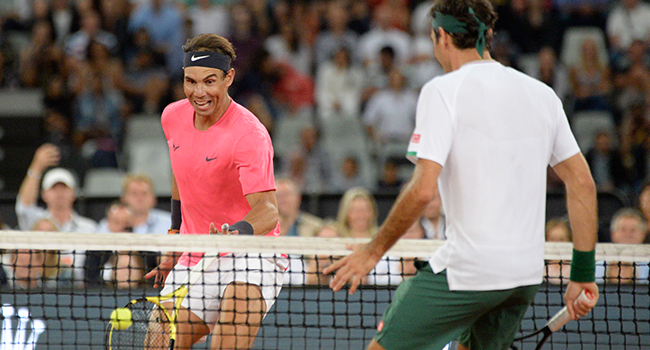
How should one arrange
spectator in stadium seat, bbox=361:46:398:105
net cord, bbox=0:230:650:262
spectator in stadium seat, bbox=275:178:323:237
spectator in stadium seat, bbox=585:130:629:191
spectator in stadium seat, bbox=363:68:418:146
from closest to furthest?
net cord, bbox=0:230:650:262 < spectator in stadium seat, bbox=275:178:323:237 < spectator in stadium seat, bbox=585:130:629:191 < spectator in stadium seat, bbox=363:68:418:146 < spectator in stadium seat, bbox=361:46:398:105

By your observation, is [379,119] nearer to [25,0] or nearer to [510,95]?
[25,0]

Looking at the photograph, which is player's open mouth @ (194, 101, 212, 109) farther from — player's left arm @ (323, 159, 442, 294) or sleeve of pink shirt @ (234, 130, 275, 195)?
player's left arm @ (323, 159, 442, 294)

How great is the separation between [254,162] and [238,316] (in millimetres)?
786

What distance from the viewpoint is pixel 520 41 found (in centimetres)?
1171

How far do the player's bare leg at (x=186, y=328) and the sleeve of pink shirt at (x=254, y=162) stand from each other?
2.44 ft

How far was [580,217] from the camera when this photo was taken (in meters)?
3.21

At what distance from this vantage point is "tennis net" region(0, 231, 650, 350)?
389cm

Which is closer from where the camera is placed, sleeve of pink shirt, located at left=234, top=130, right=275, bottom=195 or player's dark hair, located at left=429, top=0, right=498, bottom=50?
player's dark hair, located at left=429, top=0, right=498, bottom=50

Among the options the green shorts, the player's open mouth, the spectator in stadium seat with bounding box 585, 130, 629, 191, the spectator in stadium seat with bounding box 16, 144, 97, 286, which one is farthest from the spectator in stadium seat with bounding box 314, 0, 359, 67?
the green shorts

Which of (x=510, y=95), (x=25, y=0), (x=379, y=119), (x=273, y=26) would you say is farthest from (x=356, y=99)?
(x=510, y=95)

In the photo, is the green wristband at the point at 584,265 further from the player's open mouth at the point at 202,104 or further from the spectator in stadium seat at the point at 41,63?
the spectator in stadium seat at the point at 41,63

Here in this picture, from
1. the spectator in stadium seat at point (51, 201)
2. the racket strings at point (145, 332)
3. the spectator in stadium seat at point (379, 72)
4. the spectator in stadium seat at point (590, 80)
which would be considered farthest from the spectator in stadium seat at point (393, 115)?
the racket strings at point (145, 332)

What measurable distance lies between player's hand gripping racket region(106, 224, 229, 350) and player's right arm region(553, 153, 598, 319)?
1840mm

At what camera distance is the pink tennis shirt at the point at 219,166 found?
3.97m
